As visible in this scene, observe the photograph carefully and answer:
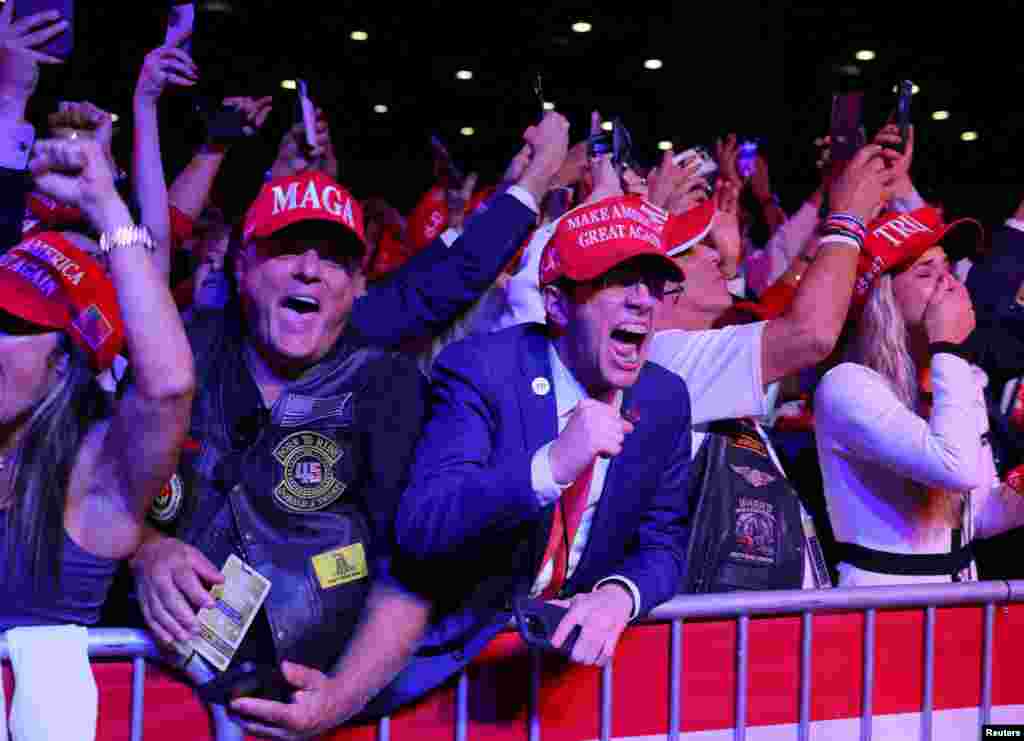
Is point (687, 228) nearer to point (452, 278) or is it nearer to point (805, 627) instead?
point (452, 278)

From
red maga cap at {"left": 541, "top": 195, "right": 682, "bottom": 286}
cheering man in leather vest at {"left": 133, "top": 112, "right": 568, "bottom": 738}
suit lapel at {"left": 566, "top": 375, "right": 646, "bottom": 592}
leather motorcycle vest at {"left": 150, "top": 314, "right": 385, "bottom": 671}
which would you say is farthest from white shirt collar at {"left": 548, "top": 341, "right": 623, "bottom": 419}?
leather motorcycle vest at {"left": 150, "top": 314, "right": 385, "bottom": 671}

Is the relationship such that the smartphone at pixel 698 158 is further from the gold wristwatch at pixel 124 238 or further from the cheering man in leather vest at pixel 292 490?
the gold wristwatch at pixel 124 238

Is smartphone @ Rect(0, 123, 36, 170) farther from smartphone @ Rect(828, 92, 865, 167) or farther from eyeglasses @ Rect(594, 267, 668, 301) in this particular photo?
smartphone @ Rect(828, 92, 865, 167)

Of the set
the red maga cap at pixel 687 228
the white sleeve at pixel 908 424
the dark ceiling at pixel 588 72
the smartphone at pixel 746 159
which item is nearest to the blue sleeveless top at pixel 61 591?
the red maga cap at pixel 687 228

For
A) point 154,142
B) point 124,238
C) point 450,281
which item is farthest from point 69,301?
point 450,281

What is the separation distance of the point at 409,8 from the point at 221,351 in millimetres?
11217

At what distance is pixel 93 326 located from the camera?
2658mm

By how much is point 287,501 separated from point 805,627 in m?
1.34

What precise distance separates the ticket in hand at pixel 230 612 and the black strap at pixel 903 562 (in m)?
1.83

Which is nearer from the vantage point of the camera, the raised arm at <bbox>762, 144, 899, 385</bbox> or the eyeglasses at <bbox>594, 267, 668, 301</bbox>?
the eyeglasses at <bbox>594, 267, 668, 301</bbox>

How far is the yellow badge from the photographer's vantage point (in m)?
2.71

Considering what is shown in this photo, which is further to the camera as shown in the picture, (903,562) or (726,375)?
(903,562)

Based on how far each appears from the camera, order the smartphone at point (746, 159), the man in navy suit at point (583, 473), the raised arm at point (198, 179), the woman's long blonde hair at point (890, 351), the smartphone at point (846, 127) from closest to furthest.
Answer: the man in navy suit at point (583, 473) < the woman's long blonde hair at point (890, 351) < the raised arm at point (198, 179) < the smartphone at point (846, 127) < the smartphone at point (746, 159)

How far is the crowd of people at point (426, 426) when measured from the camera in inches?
99.9
